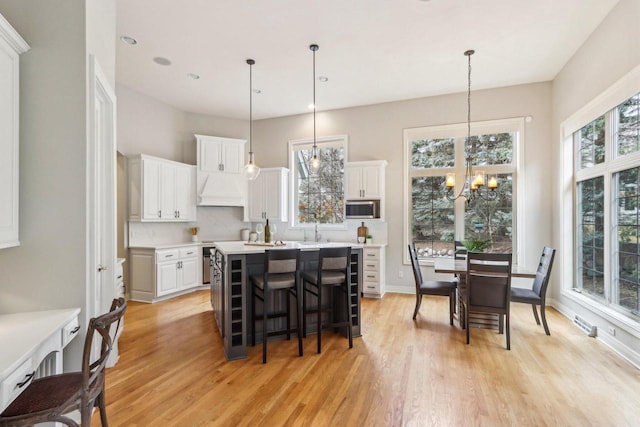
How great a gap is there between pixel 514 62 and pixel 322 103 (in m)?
2.99

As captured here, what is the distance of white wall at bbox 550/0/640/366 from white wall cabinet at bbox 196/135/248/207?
525 cm

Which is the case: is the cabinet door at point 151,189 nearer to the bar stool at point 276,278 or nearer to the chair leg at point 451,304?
the bar stool at point 276,278

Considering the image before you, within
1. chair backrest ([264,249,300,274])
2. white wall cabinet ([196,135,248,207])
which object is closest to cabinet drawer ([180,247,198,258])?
white wall cabinet ([196,135,248,207])

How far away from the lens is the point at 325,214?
6.12 metres

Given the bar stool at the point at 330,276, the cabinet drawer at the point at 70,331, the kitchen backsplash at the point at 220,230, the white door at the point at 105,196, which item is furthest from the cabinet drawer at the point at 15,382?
the kitchen backsplash at the point at 220,230

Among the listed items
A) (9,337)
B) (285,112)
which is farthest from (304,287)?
(285,112)

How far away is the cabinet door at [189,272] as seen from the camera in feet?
17.1

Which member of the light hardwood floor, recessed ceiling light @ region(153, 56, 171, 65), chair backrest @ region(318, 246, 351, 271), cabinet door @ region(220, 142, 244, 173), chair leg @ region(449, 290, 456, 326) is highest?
recessed ceiling light @ region(153, 56, 171, 65)

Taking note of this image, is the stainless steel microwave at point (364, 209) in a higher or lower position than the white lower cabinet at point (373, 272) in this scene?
higher

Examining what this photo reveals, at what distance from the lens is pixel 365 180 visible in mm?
5418

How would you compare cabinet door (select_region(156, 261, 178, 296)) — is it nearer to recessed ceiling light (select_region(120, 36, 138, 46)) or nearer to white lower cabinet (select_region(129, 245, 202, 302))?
white lower cabinet (select_region(129, 245, 202, 302))

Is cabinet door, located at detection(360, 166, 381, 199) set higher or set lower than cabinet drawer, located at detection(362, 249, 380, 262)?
higher

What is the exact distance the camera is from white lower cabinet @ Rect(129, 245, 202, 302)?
4.77 metres

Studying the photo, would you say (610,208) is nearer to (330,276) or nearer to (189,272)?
(330,276)
